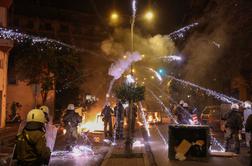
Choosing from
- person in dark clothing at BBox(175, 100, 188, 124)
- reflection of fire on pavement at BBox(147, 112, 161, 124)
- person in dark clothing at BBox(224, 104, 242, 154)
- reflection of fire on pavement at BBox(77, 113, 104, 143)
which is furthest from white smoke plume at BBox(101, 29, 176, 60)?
person in dark clothing at BBox(224, 104, 242, 154)

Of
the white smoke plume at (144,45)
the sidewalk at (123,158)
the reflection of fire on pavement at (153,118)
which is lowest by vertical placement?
the sidewalk at (123,158)

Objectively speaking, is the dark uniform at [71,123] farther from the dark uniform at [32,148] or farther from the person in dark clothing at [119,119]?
the dark uniform at [32,148]

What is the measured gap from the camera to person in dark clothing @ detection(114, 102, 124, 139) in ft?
64.6

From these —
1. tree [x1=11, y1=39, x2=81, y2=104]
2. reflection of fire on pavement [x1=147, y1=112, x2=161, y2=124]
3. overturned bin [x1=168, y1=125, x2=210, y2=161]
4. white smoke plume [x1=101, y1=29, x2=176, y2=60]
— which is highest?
white smoke plume [x1=101, y1=29, x2=176, y2=60]

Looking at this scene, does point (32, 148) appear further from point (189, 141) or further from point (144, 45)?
point (144, 45)

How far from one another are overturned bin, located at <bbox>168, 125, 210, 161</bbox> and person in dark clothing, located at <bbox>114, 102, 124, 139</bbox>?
22.8 feet

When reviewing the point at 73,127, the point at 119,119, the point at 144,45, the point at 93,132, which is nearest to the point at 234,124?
the point at 73,127

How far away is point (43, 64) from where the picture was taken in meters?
37.1

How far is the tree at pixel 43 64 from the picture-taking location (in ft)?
120

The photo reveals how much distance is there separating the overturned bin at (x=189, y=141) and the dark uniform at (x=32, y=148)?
7.29 meters

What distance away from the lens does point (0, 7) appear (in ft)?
94.4

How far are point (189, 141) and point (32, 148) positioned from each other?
7.60m

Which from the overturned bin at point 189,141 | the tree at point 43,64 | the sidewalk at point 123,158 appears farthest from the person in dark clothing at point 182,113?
the tree at point 43,64

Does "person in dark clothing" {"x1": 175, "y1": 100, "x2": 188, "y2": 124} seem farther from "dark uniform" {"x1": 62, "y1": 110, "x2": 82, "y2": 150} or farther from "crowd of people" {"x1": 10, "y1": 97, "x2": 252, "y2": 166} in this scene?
"dark uniform" {"x1": 62, "y1": 110, "x2": 82, "y2": 150}
